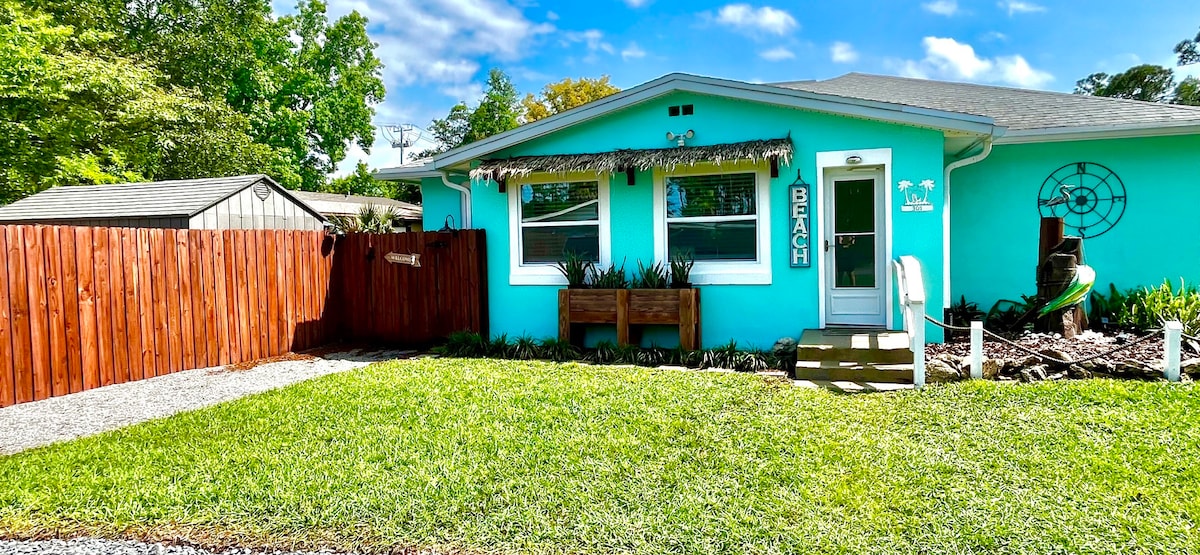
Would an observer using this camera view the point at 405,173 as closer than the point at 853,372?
No

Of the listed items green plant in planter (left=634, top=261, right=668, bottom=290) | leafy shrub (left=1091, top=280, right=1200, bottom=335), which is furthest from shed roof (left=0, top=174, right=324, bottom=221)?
leafy shrub (left=1091, top=280, right=1200, bottom=335)

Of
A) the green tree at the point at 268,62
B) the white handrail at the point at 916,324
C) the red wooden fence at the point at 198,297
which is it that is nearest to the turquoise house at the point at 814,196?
the red wooden fence at the point at 198,297

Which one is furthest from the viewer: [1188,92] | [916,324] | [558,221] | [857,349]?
[1188,92]

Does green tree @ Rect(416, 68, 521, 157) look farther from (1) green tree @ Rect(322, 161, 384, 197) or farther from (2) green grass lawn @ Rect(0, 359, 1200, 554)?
(2) green grass lawn @ Rect(0, 359, 1200, 554)

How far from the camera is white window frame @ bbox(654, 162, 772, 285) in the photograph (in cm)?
771

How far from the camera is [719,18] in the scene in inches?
672

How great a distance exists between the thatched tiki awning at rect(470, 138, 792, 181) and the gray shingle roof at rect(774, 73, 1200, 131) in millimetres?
1380

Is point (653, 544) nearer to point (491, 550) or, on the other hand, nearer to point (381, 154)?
point (491, 550)

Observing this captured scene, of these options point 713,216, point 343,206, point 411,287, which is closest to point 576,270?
point 713,216

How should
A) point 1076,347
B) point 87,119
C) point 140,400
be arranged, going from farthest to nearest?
point 87,119, point 1076,347, point 140,400

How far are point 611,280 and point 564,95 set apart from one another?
26082 millimetres

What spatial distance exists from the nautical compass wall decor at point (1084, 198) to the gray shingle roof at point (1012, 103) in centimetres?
66

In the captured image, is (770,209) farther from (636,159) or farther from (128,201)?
(128,201)

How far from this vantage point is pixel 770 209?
7.68 meters
